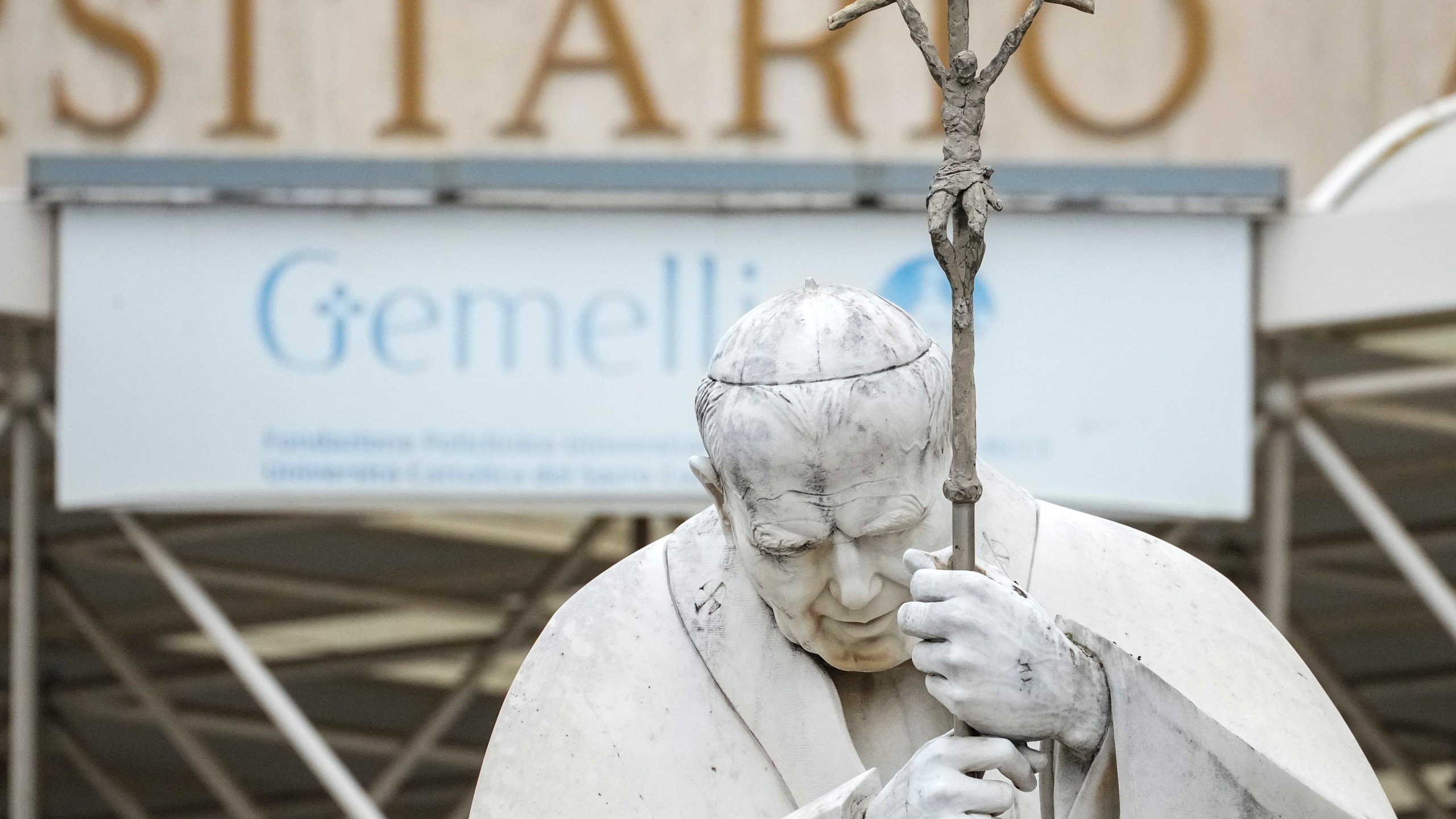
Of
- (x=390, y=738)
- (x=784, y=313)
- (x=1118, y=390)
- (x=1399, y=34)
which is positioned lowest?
(x=390, y=738)

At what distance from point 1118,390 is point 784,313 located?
843 centimetres

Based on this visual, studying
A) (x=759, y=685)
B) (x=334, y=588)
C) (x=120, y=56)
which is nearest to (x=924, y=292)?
(x=120, y=56)

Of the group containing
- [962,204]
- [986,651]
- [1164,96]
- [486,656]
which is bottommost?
[486,656]

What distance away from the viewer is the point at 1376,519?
12.8m

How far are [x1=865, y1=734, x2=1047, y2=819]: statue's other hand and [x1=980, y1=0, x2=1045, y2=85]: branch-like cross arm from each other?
0.97 meters

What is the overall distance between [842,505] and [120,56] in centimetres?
1069

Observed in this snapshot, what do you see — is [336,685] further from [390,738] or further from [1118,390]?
[1118,390]

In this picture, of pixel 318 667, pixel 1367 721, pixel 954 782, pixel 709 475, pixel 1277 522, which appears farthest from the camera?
pixel 318 667

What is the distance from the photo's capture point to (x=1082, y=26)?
13.4 meters

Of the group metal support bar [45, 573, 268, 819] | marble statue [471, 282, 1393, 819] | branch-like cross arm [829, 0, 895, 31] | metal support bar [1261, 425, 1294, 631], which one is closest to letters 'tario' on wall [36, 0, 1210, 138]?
metal support bar [1261, 425, 1294, 631]

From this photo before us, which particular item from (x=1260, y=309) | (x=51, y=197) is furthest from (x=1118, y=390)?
(x=51, y=197)

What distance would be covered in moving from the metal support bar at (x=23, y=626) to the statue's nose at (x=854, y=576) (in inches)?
400

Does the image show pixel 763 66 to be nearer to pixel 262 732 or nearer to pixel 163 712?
pixel 163 712

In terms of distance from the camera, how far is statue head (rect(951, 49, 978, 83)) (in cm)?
369
